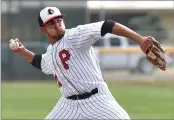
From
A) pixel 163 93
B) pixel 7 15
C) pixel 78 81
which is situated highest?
pixel 7 15

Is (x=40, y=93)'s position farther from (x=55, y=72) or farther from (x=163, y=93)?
(x=55, y=72)

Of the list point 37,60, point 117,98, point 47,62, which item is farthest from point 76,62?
point 117,98

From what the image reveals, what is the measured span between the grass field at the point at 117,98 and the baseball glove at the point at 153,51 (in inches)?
236

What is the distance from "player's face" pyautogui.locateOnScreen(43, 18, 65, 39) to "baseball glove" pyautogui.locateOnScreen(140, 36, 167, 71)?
854mm

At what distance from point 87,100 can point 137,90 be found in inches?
447

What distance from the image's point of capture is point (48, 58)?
220 inches

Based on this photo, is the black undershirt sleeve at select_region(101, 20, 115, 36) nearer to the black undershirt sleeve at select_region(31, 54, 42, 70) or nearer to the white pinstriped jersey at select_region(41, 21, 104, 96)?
the white pinstriped jersey at select_region(41, 21, 104, 96)

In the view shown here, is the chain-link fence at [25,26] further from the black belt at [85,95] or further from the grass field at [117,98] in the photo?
the black belt at [85,95]

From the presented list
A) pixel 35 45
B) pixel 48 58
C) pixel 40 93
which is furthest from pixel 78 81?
pixel 35 45

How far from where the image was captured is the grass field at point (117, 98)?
1135cm

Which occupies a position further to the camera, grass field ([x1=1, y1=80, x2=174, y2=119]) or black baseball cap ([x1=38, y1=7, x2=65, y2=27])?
grass field ([x1=1, y1=80, x2=174, y2=119])

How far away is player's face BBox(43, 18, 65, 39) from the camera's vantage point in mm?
5078

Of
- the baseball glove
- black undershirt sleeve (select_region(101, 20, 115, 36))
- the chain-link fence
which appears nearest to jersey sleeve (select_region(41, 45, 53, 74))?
black undershirt sleeve (select_region(101, 20, 115, 36))

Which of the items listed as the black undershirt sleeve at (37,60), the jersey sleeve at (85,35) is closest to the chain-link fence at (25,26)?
the black undershirt sleeve at (37,60)
